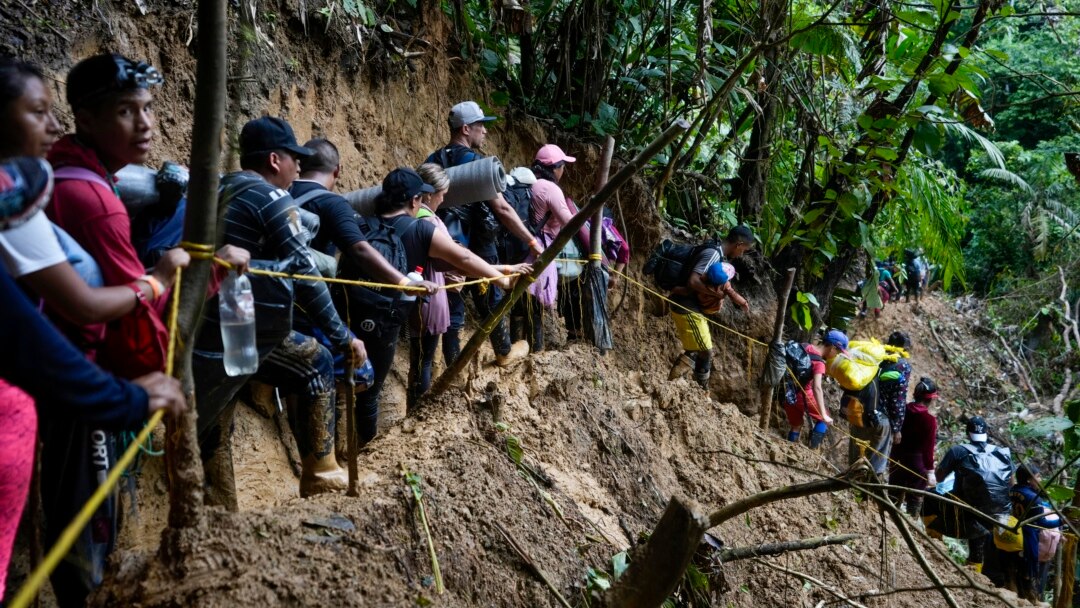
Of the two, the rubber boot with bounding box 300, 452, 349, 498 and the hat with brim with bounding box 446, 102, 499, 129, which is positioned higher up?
the hat with brim with bounding box 446, 102, 499, 129

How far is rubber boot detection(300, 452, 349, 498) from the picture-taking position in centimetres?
403

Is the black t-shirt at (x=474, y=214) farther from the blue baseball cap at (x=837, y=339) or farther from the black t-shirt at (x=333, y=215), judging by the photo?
the blue baseball cap at (x=837, y=339)

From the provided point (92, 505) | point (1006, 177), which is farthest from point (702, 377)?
point (1006, 177)

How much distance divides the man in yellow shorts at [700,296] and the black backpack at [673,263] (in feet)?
0.04

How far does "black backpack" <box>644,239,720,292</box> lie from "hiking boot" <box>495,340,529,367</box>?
205 centimetres

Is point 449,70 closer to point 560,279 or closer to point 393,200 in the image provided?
point 560,279

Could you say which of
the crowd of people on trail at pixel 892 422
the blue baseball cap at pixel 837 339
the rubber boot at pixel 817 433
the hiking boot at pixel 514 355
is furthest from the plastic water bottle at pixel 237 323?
the rubber boot at pixel 817 433

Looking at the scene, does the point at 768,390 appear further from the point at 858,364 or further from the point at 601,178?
the point at 601,178

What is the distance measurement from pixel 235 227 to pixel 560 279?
12.9ft

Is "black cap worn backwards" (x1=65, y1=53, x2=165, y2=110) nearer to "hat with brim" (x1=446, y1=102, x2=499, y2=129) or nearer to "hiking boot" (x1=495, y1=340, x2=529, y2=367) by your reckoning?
"hat with brim" (x1=446, y1=102, x2=499, y2=129)

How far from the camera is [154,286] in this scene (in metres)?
2.54

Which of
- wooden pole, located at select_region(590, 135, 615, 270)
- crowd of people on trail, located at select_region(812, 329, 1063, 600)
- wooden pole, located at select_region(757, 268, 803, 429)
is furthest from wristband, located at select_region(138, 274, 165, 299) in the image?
crowd of people on trail, located at select_region(812, 329, 1063, 600)

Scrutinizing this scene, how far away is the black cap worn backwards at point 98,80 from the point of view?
267 centimetres

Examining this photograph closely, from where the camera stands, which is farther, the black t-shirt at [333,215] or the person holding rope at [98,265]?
the black t-shirt at [333,215]
